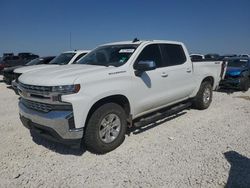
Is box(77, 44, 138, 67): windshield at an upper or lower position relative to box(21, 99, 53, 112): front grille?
upper

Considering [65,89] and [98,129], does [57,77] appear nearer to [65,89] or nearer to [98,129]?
[65,89]

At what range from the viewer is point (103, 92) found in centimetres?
401

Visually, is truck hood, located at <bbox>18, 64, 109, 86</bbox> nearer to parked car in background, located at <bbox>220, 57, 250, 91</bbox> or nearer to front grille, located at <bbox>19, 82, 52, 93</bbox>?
front grille, located at <bbox>19, 82, 52, 93</bbox>

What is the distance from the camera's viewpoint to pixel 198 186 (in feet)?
10.8

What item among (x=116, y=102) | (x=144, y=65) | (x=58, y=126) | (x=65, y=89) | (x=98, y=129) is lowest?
(x=98, y=129)

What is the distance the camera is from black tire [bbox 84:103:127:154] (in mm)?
3996

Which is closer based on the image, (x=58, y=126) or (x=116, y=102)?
(x=58, y=126)

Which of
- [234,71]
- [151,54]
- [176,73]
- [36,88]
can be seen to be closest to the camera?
[36,88]

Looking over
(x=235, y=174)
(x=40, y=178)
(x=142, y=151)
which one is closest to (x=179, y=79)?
(x=142, y=151)

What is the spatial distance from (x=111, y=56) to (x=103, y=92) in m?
1.31

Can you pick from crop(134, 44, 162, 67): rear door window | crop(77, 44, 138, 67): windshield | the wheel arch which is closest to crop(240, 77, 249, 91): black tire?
crop(134, 44, 162, 67): rear door window

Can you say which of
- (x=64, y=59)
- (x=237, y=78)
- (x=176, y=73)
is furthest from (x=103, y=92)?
(x=237, y=78)

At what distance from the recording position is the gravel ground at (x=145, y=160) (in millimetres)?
3453

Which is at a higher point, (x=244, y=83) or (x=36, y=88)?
(x=36, y=88)
